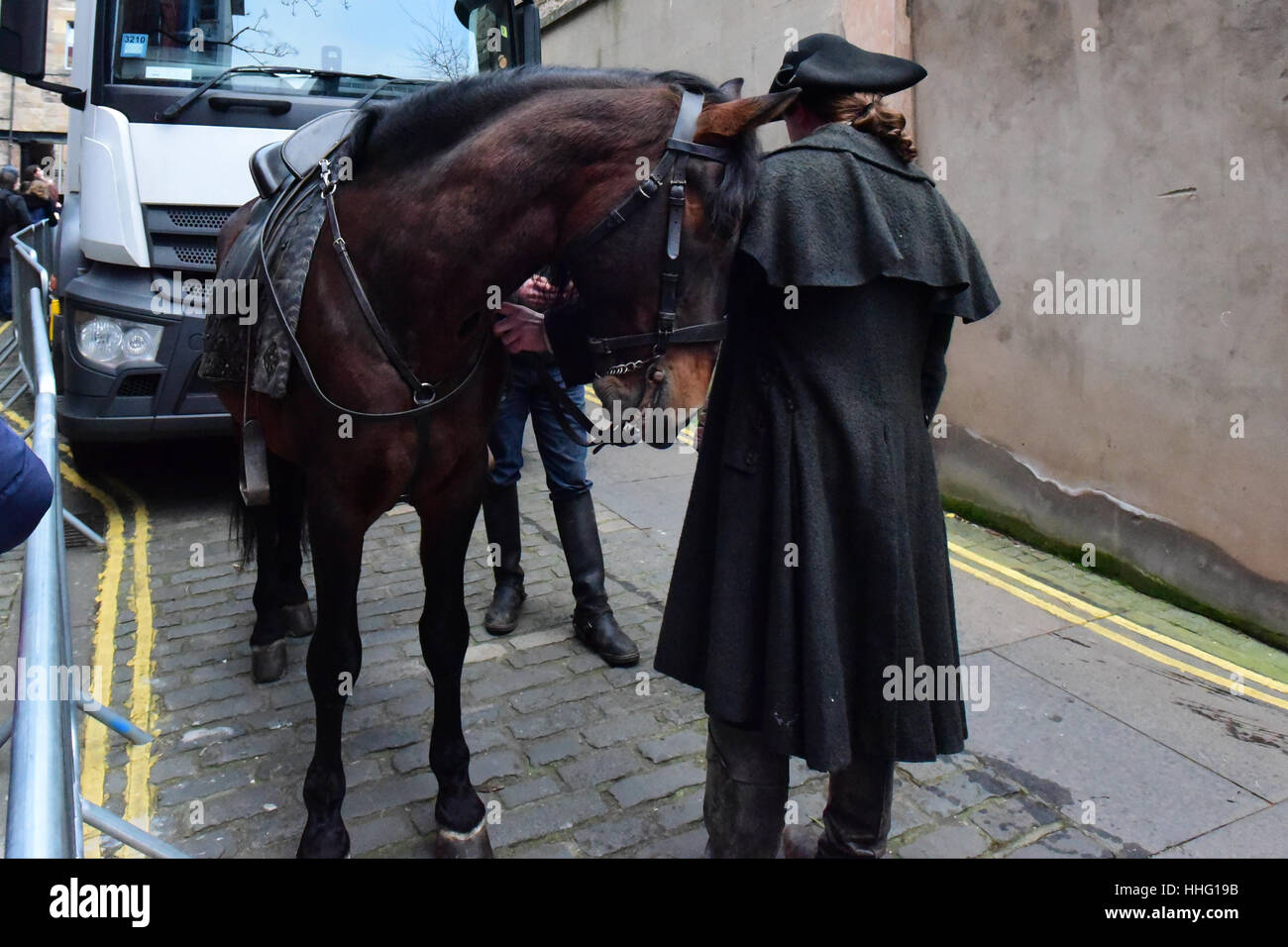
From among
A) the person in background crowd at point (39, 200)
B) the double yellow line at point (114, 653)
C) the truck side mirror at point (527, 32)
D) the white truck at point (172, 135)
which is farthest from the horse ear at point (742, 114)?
the person in background crowd at point (39, 200)

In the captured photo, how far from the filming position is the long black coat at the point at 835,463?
1.93 meters

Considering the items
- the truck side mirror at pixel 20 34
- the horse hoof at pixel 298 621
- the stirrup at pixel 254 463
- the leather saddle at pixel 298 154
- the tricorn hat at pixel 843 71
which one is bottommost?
the horse hoof at pixel 298 621

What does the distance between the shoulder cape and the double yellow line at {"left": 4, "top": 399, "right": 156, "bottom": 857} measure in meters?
2.60

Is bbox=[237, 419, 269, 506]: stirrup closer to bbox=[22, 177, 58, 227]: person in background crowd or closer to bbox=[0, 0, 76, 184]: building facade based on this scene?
bbox=[22, 177, 58, 227]: person in background crowd

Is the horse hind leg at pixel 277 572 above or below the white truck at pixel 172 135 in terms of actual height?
below

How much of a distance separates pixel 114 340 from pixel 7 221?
8.27 metres

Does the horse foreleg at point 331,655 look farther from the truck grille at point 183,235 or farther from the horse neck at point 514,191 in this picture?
the truck grille at point 183,235

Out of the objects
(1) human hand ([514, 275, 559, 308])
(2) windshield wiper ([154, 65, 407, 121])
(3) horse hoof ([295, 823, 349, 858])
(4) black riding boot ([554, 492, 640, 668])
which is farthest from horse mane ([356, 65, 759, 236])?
(2) windshield wiper ([154, 65, 407, 121])

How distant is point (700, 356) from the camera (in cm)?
193

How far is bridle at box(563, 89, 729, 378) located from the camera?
6.19 ft

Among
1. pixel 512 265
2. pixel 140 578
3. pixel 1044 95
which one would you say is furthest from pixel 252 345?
pixel 1044 95

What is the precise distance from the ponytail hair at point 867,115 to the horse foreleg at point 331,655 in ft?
5.37
